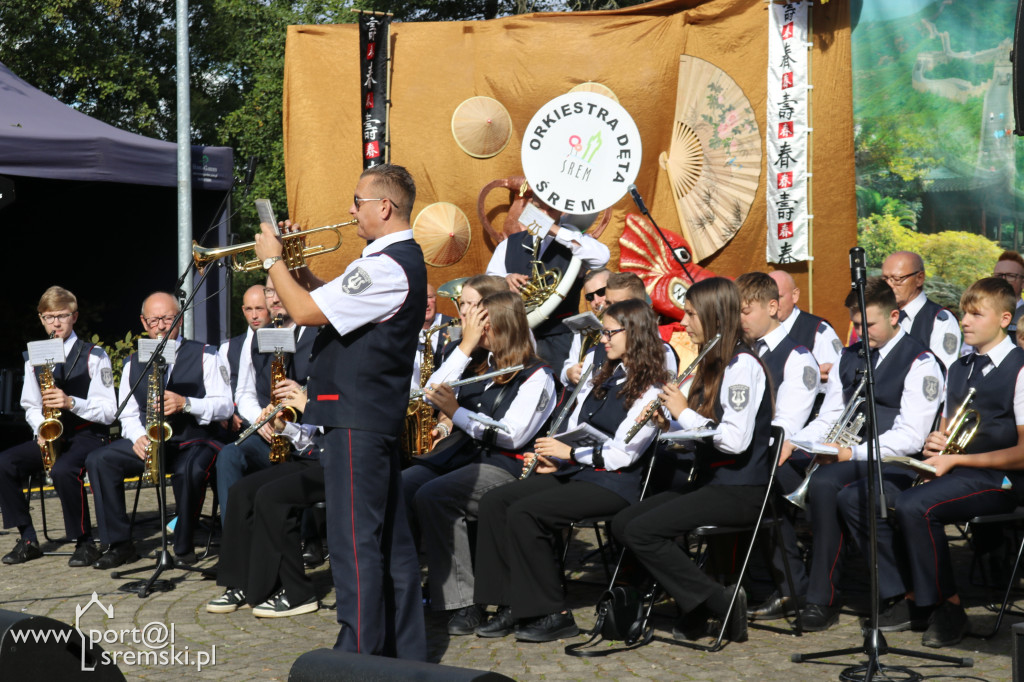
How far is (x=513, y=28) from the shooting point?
1180 centimetres

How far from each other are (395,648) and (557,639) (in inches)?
34.7

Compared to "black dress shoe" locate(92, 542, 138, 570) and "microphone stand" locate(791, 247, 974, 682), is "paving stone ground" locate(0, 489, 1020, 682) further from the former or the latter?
"black dress shoe" locate(92, 542, 138, 570)

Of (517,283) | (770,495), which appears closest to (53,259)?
(517,283)

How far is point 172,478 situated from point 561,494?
9.34 ft

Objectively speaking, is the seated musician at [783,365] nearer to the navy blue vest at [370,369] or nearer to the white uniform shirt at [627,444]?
the white uniform shirt at [627,444]

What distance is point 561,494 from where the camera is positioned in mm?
4875

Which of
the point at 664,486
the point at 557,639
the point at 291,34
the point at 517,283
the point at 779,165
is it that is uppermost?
the point at 291,34

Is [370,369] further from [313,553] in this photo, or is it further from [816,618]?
[313,553]

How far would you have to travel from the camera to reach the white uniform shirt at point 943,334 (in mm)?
6305

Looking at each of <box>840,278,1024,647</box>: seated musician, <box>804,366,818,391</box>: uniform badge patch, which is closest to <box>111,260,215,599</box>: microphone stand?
<box>804,366,818,391</box>: uniform badge patch

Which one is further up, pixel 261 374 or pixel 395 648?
pixel 261 374

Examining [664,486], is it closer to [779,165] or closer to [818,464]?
[818,464]

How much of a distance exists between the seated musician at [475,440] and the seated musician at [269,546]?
0.57 m

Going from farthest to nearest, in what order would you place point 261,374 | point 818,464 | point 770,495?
point 261,374
point 818,464
point 770,495
